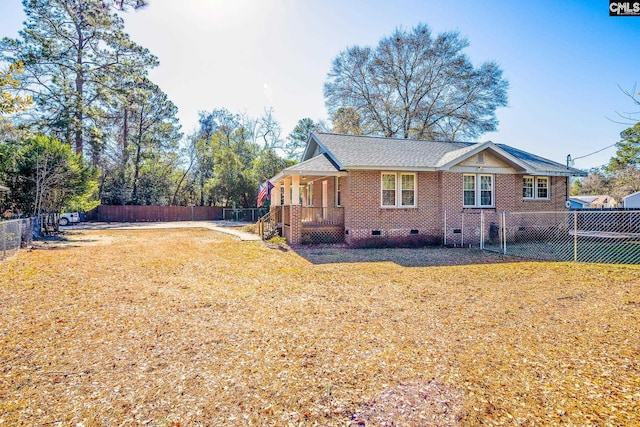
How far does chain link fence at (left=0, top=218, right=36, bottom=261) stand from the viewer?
30.6 ft

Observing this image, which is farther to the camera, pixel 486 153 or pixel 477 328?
pixel 486 153

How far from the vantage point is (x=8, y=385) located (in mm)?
2973

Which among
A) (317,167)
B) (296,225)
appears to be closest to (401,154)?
(317,167)

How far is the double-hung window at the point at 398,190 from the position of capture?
13.1 m

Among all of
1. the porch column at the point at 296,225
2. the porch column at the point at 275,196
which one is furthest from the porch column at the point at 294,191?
the porch column at the point at 275,196

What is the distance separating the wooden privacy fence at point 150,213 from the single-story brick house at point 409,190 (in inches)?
964

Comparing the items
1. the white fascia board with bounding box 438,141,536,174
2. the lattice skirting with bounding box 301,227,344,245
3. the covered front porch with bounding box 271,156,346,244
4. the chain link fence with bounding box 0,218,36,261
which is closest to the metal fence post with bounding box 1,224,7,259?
the chain link fence with bounding box 0,218,36,261

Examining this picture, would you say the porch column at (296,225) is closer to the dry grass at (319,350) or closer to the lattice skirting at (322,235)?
the lattice skirting at (322,235)

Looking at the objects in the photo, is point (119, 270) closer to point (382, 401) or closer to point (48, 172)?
point (382, 401)

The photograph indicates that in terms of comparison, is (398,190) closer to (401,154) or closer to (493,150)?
(401,154)

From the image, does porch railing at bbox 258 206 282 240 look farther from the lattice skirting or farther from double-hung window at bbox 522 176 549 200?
double-hung window at bbox 522 176 549 200

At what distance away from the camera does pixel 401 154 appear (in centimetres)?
1428

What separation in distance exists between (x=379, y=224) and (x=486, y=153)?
17.0 ft

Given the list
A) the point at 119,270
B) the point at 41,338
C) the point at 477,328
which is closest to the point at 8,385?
the point at 41,338
